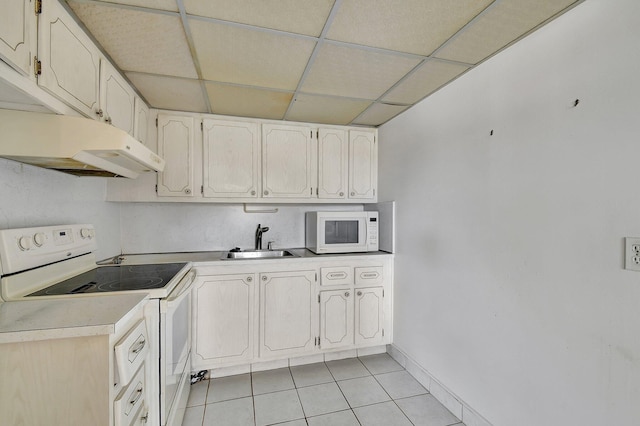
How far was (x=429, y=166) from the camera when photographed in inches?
79.9

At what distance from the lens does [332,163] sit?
8.77 ft

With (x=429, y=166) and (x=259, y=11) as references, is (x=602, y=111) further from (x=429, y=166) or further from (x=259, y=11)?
(x=259, y=11)

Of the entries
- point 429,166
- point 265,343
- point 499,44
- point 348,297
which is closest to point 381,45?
point 499,44

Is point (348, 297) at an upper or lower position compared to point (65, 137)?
lower

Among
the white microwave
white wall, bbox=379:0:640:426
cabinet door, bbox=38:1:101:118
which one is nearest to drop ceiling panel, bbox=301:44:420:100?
white wall, bbox=379:0:640:426

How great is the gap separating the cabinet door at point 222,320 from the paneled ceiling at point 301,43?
144 centimetres

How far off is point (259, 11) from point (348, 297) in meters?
2.13

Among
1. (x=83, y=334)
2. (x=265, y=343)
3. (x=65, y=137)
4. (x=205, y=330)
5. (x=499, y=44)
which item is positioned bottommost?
(x=265, y=343)

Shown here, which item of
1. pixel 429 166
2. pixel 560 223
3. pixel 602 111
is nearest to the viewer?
pixel 602 111

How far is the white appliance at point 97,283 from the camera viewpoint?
1.21 m

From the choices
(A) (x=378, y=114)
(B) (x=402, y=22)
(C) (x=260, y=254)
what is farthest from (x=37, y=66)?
(A) (x=378, y=114)

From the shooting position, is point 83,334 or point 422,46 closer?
point 83,334

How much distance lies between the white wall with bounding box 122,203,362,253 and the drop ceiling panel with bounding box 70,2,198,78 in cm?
126

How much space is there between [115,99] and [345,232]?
195cm
